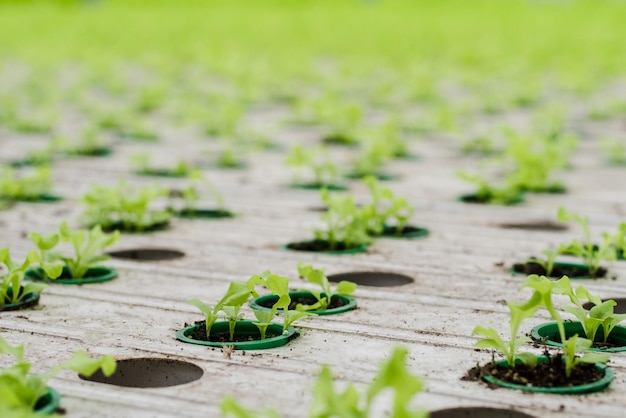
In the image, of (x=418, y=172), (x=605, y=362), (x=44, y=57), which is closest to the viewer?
(x=605, y=362)

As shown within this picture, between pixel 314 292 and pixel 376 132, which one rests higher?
pixel 376 132

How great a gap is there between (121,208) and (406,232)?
3.10ft

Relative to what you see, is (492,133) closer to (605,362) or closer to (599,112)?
(599,112)

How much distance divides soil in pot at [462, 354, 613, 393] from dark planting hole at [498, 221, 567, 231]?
58.2 inches

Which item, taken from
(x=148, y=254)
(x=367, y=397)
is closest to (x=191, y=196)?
(x=148, y=254)

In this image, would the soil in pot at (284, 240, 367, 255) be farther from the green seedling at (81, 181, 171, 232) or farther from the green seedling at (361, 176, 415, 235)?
the green seedling at (81, 181, 171, 232)

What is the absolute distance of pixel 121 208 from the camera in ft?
10.9

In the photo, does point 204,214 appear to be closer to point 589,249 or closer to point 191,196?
point 191,196

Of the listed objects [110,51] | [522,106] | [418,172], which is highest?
[110,51]

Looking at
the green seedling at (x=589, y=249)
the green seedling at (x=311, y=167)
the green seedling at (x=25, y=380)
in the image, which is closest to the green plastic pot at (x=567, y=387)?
the green seedling at (x=25, y=380)

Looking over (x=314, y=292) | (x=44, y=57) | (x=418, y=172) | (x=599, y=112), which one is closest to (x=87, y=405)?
(x=314, y=292)

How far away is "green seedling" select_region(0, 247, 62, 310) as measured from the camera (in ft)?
7.33

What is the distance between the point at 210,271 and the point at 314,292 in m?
0.54

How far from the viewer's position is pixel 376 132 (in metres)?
4.79
